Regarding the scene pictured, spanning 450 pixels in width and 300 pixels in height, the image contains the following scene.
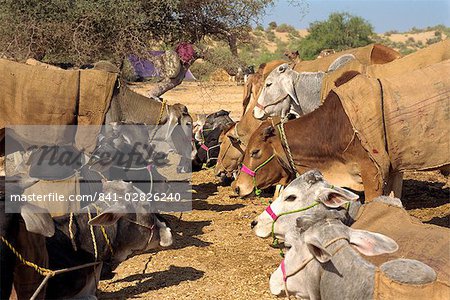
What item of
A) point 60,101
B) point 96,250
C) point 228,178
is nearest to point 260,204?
point 228,178

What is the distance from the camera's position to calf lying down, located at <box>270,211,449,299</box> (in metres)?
3.23

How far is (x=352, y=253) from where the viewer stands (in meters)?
3.65

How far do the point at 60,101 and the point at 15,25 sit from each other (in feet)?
14.2

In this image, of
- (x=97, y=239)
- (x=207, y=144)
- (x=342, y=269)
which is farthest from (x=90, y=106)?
(x=342, y=269)

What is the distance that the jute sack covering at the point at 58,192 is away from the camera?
560 cm

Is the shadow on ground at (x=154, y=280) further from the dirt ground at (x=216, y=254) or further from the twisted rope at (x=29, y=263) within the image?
the twisted rope at (x=29, y=263)

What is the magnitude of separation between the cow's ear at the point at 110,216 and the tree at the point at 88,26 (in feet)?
27.1

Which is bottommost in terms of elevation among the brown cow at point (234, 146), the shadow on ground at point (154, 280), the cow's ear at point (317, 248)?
the shadow on ground at point (154, 280)

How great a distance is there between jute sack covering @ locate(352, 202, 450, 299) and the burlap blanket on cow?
6067 millimetres

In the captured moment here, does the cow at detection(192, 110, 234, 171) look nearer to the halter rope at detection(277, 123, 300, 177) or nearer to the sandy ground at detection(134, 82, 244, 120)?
the halter rope at detection(277, 123, 300, 177)

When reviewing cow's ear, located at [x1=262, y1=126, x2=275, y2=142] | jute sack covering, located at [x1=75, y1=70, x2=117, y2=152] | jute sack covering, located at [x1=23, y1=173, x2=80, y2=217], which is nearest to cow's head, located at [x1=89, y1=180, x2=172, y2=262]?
jute sack covering, located at [x1=23, y1=173, x2=80, y2=217]

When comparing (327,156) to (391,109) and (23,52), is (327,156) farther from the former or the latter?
(23,52)

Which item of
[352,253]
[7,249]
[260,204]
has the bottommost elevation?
[260,204]

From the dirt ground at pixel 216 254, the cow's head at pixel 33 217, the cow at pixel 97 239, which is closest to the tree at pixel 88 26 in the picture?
the dirt ground at pixel 216 254
